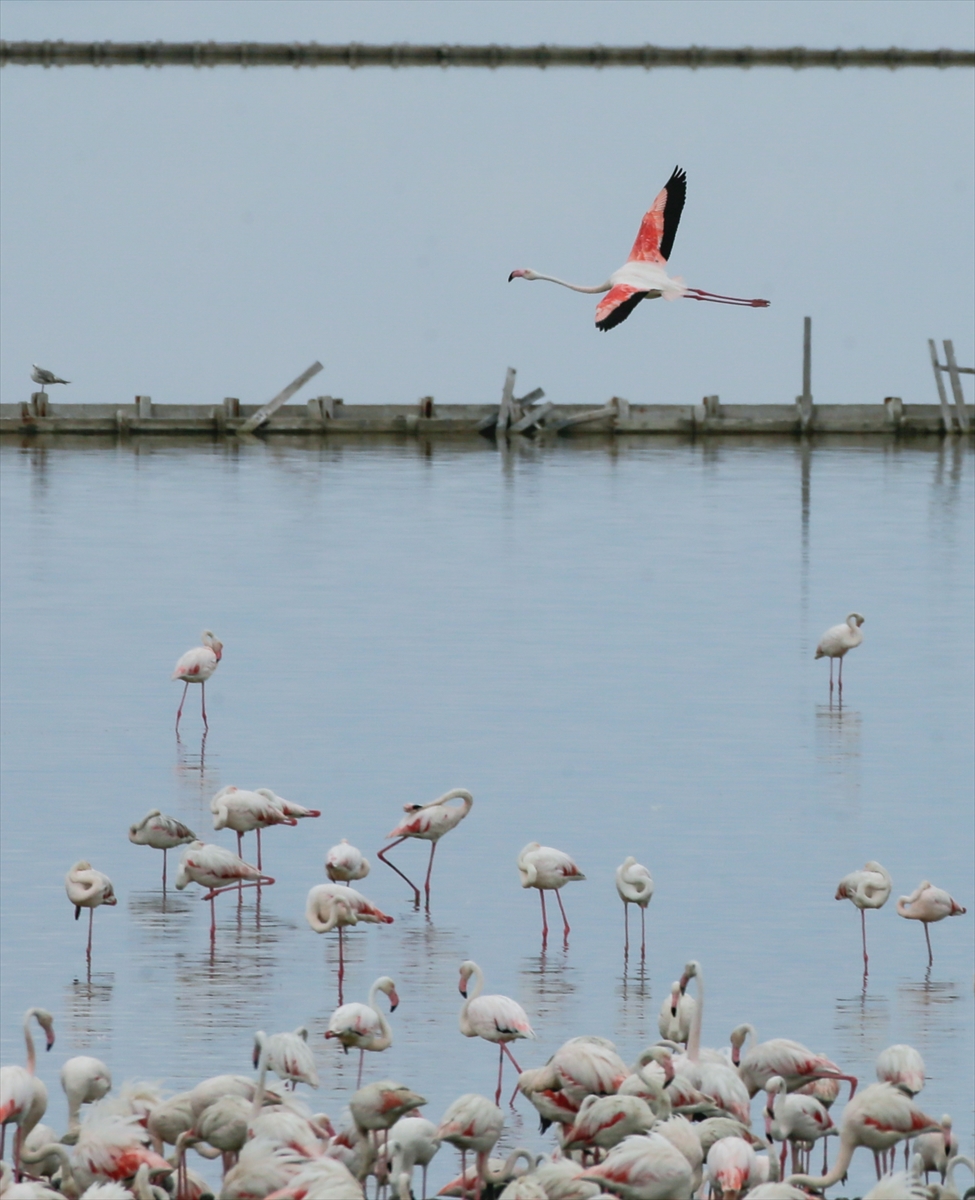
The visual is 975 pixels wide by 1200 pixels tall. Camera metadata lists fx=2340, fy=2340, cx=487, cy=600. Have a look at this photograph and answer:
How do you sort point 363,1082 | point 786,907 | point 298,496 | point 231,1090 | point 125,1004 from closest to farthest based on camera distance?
point 231,1090 < point 363,1082 < point 125,1004 < point 786,907 < point 298,496

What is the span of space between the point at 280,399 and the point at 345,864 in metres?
36.9

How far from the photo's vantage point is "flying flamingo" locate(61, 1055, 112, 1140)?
8211 mm

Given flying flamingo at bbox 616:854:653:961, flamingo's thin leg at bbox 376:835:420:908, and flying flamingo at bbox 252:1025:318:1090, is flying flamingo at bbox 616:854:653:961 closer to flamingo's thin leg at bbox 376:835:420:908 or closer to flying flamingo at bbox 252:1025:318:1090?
flamingo's thin leg at bbox 376:835:420:908

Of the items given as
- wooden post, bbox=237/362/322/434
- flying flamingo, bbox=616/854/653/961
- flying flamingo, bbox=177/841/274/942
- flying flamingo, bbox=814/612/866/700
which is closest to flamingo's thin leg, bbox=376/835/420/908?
flying flamingo, bbox=177/841/274/942

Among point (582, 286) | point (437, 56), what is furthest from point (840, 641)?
point (437, 56)

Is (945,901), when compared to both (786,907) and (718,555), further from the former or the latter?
(718,555)

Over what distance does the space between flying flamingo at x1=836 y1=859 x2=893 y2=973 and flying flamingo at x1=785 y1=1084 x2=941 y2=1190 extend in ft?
9.11

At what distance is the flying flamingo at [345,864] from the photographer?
444 inches

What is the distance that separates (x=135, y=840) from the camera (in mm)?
11953

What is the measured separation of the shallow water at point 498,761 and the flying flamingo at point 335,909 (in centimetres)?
23

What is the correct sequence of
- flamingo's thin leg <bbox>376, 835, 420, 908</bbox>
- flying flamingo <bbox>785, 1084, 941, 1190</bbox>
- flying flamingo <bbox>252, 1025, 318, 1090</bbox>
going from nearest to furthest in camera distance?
flying flamingo <bbox>785, 1084, 941, 1190</bbox> < flying flamingo <bbox>252, 1025, 318, 1090</bbox> < flamingo's thin leg <bbox>376, 835, 420, 908</bbox>

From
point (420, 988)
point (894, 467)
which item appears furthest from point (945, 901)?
point (894, 467)

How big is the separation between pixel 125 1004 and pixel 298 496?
26213 millimetres

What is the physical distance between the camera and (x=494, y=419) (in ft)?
160
